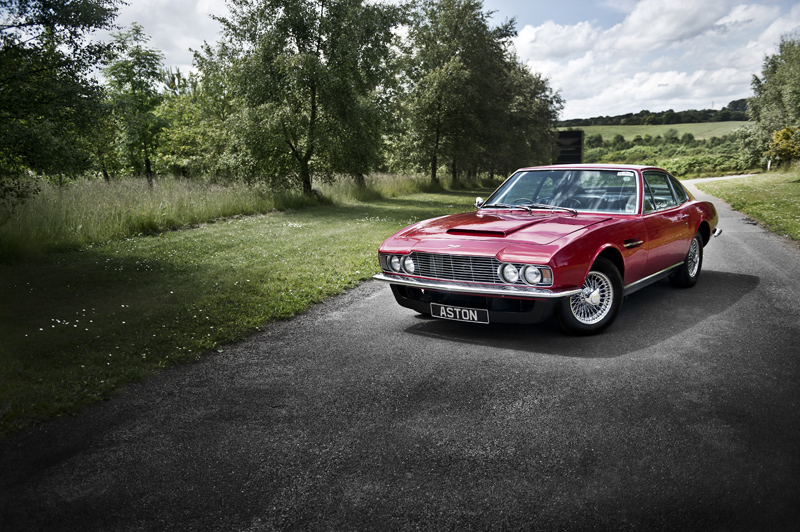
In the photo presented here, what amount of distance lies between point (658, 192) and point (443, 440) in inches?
179

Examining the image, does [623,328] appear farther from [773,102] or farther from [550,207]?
[773,102]

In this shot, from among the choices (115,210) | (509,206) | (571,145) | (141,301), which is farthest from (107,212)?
(571,145)

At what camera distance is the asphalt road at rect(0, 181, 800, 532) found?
2434 mm

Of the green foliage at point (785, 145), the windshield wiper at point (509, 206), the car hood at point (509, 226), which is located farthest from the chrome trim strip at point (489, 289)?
the green foliage at point (785, 145)

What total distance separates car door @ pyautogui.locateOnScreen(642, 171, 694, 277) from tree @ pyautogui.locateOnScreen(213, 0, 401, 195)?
15.2 m

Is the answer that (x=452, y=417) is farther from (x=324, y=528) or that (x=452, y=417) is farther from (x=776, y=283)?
(x=776, y=283)

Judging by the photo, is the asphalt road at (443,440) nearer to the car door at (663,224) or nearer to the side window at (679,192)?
the car door at (663,224)

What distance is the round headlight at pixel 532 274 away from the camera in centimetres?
444

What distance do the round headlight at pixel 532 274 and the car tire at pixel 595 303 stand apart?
0.45m

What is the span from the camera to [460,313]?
488 centimetres

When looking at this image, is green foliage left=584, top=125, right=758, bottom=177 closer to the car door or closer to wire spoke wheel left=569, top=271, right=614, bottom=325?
the car door

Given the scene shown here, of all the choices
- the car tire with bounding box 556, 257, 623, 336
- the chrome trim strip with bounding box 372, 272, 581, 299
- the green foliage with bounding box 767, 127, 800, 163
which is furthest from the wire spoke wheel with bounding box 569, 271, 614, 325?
the green foliage with bounding box 767, 127, 800, 163

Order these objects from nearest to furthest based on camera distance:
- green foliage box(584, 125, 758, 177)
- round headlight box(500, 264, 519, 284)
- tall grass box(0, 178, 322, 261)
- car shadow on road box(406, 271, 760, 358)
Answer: round headlight box(500, 264, 519, 284) < car shadow on road box(406, 271, 760, 358) < tall grass box(0, 178, 322, 261) < green foliage box(584, 125, 758, 177)

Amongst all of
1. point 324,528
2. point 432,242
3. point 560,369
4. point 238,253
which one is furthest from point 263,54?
point 324,528
